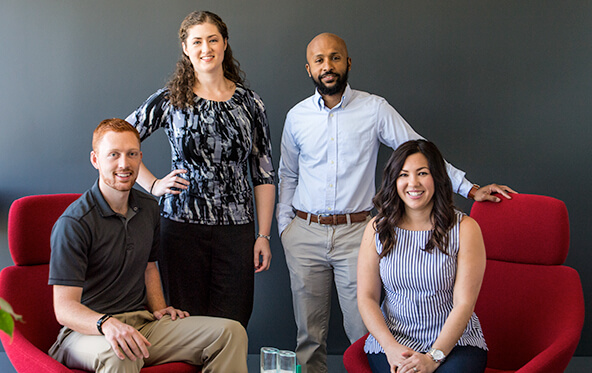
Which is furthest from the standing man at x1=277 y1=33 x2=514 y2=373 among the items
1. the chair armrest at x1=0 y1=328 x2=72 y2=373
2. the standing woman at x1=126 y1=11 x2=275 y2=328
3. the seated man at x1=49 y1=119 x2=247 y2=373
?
the chair armrest at x1=0 y1=328 x2=72 y2=373

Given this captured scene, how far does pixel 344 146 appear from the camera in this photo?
2648 mm

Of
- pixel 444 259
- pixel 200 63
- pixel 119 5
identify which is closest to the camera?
pixel 444 259

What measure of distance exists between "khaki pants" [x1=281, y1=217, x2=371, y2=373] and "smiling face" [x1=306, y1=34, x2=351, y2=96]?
0.65 meters

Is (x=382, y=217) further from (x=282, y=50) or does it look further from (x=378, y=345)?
(x=282, y=50)

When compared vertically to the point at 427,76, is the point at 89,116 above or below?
below

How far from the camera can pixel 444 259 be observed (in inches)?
81.2

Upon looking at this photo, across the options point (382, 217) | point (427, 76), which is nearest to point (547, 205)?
point (382, 217)

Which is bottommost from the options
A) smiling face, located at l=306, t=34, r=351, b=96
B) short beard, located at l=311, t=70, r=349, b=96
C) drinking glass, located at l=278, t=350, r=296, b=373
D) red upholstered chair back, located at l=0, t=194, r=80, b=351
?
Result: drinking glass, located at l=278, t=350, r=296, b=373

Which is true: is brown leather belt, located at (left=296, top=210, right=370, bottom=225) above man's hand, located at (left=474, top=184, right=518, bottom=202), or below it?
below

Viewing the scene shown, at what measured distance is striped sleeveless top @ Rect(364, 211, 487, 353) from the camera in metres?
2.07

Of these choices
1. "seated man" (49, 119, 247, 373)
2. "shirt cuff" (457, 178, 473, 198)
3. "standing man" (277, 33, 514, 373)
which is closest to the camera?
"seated man" (49, 119, 247, 373)

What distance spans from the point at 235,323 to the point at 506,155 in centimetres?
192

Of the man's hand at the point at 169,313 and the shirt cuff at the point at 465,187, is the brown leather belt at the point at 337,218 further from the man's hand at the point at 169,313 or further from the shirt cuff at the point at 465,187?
the man's hand at the point at 169,313

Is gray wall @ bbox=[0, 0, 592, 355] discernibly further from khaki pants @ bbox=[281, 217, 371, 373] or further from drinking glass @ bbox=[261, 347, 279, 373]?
drinking glass @ bbox=[261, 347, 279, 373]
